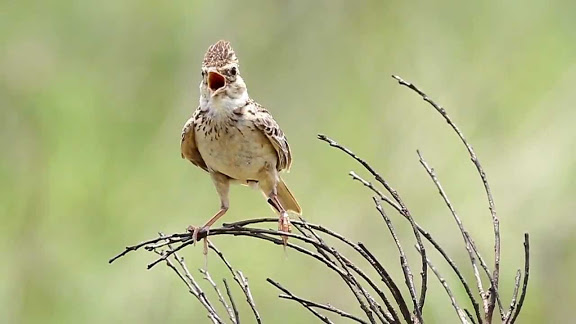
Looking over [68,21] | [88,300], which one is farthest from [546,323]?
[68,21]

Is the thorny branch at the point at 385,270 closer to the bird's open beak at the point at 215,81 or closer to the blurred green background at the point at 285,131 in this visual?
the bird's open beak at the point at 215,81

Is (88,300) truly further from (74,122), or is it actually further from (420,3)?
(420,3)

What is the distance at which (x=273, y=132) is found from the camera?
1854 millimetres

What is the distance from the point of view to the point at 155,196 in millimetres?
3043

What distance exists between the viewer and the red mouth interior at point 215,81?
1.71 meters

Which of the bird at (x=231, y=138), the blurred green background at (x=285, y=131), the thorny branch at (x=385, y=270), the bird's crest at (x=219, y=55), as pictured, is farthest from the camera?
the blurred green background at (x=285, y=131)

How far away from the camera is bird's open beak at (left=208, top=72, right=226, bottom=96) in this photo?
1706 millimetres

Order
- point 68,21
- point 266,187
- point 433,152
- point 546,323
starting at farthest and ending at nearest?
1. point 68,21
2. point 433,152
3. point 546,323
4. point 266,187

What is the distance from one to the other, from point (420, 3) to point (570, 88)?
2.05 ft

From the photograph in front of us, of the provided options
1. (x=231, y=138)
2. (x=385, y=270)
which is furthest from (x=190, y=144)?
→ (x=385, y=270)

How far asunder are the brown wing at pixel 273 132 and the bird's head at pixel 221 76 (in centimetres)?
5

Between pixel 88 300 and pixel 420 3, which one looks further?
pixel 420 3

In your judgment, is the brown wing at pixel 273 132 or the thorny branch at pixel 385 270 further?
the brown wing at pixel 273 132

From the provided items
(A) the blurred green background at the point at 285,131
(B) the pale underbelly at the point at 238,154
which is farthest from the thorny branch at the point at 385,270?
(A) the blurred green background at the point at 285,131
